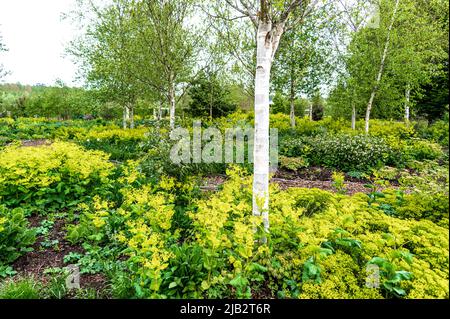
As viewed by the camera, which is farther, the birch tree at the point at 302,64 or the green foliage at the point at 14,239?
the birch tree at the point at 302,64

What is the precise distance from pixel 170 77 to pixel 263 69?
217 inches

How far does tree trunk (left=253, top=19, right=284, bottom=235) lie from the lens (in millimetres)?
2801

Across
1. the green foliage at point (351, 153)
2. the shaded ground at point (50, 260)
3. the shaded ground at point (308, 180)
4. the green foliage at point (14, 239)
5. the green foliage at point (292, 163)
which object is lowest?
the shaded ground at point (50, 260)

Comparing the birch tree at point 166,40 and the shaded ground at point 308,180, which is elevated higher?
the birch tree at point 166,40

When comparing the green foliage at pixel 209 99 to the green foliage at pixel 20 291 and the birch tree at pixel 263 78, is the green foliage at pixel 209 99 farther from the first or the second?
the green foliage at pixel 20 291

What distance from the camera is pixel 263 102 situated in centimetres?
284

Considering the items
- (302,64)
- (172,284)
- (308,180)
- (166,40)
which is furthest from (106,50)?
(172,284)

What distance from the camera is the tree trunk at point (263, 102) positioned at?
2801mm

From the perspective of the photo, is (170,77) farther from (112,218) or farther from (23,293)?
(23,293)

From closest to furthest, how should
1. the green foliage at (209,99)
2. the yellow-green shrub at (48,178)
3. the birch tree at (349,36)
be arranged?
the yellow-green shrub at (48,178), the birch tree at (349,36), the green foliage at (209,99)

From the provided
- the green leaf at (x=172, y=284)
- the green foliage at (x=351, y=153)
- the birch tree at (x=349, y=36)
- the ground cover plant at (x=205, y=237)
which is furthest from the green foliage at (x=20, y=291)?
the birch tree at (x=349, y=36)

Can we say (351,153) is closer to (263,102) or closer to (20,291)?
(263,102)

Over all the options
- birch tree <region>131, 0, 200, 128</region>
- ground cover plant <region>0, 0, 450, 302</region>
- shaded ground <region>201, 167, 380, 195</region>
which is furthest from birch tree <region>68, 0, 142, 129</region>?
shaded ground <region>201, 167, 380, 195</region>

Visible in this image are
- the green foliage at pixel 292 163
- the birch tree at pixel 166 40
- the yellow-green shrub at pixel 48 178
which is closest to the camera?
the yellow-green shrub at pixel 48 178
